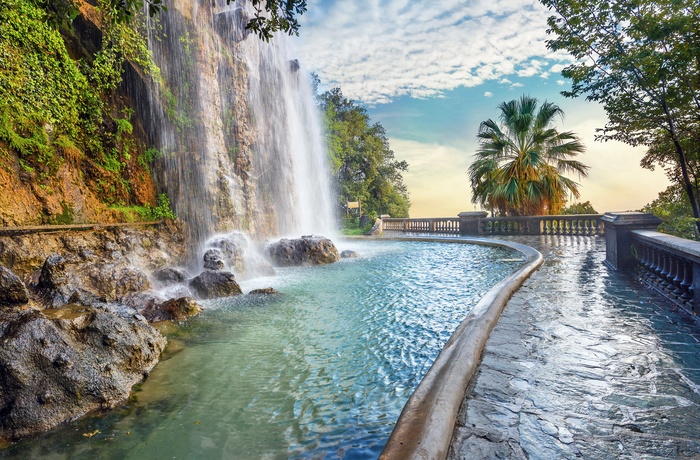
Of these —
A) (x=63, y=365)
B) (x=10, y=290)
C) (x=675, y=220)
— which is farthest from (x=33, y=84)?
(x=675, y=220)

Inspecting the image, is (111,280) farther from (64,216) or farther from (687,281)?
(687,281)

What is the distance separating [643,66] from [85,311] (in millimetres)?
11706

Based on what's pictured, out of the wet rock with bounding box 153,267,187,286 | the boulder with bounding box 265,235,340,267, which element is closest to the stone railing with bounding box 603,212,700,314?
the boulder with bounding box 265,235,340,267

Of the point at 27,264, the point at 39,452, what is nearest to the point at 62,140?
the point at 27,264

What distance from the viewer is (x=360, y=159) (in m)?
35.8

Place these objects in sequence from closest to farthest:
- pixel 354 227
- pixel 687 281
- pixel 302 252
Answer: pixel 687 281 < pixel 302 252 < pixel 354 227

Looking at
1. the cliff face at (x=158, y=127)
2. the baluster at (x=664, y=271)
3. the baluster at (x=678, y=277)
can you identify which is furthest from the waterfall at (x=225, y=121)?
the baluster at (x=678, y=277)

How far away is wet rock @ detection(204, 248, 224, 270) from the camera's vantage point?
414 inches

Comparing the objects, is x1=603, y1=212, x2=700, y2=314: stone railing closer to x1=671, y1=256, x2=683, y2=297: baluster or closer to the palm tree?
x1=671, y1=256, x2=683, y2=297: baluster

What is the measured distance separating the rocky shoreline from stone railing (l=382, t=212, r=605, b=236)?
14.4 meters

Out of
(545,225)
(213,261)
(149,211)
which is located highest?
(149,211)

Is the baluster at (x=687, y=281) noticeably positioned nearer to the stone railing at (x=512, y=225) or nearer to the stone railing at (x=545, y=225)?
the stone railing at (x=512, y=225)

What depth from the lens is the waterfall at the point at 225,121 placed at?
13.5 m

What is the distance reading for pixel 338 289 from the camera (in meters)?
8.46
